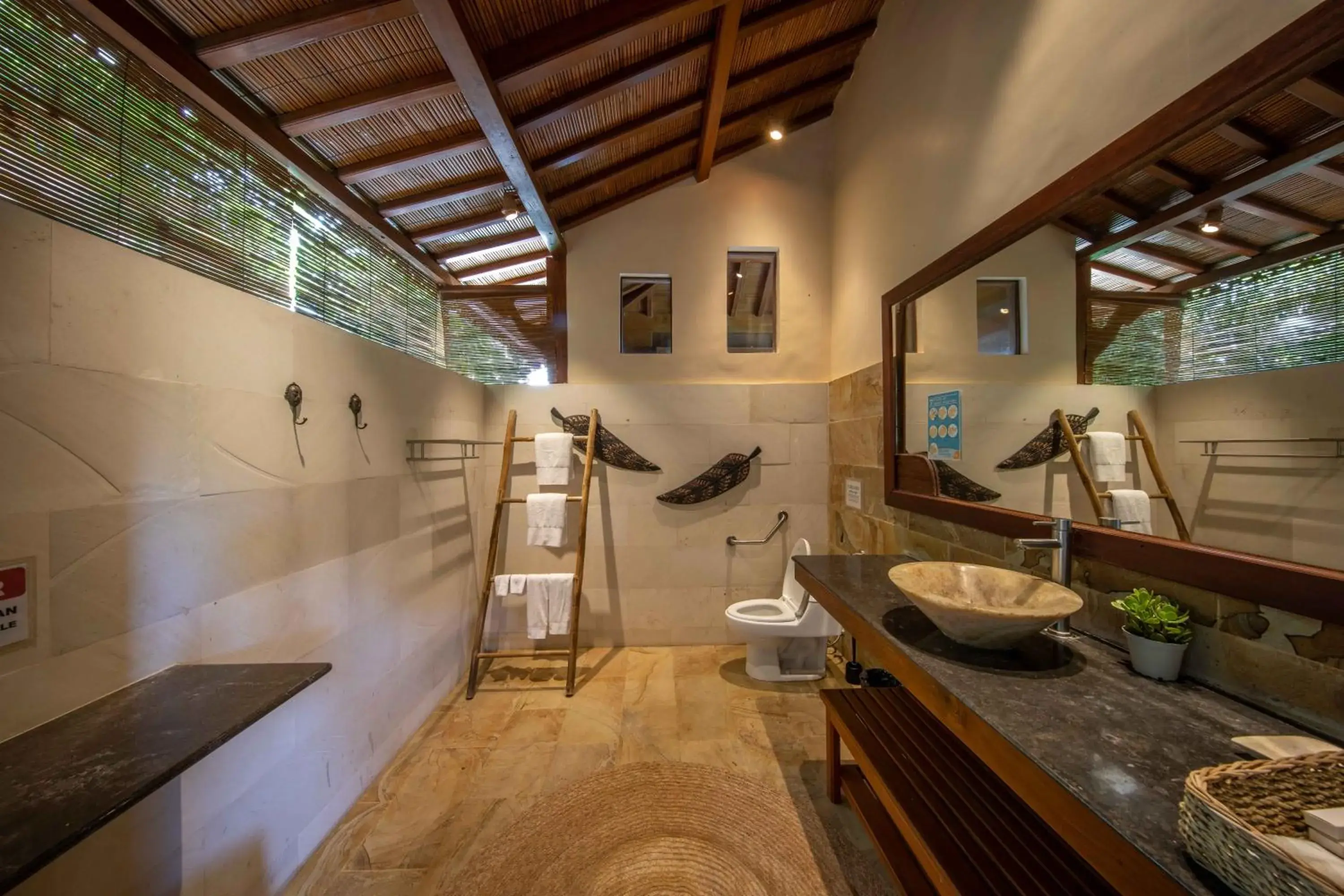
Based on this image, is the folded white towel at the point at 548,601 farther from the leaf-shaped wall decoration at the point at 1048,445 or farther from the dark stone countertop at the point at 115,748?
the leaf-shaped wall decoration at the point at 1048,445

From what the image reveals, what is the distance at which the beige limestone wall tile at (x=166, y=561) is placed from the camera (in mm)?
913

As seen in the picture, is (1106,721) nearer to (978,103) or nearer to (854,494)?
(854,494)

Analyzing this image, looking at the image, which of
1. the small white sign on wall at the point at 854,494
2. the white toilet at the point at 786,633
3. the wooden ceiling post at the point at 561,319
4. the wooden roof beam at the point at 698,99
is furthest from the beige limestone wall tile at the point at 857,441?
the wooden roof beam at the point at 698,99

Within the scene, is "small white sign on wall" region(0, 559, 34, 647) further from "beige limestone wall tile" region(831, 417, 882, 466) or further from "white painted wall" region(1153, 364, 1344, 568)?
"beige limestone wall tile" region(831, 417, 882, 466)

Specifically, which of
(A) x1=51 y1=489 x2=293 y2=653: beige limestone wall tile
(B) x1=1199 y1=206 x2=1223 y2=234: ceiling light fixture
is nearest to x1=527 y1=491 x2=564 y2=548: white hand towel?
(A) x1=51 y1=489 x2=293 y2=653: beige limestone wall tile

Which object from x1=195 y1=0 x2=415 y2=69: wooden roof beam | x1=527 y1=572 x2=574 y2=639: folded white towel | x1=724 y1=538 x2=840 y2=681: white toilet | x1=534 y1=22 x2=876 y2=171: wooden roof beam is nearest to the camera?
x1=195 y1=0 x2=415 y2=69: wooden roof beam

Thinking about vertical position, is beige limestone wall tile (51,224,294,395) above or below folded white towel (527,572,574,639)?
above

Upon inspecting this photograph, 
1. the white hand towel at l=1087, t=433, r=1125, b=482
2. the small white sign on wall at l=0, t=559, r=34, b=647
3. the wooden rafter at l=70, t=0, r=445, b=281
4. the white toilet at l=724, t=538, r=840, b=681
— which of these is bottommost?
the white toilet at l=724, t=538, r=840, b=681

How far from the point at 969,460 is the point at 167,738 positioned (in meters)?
2.31

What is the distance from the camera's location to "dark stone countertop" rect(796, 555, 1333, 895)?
0.60 metres

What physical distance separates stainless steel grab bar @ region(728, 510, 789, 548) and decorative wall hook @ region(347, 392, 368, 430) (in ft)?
6.77

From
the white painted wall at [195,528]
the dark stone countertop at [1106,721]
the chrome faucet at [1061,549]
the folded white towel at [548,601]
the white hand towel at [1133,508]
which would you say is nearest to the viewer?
the dark stone countertop at [1106,721]

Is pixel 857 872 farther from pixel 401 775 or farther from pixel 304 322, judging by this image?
pixel 304 322

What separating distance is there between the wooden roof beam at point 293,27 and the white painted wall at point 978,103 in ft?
6.21
